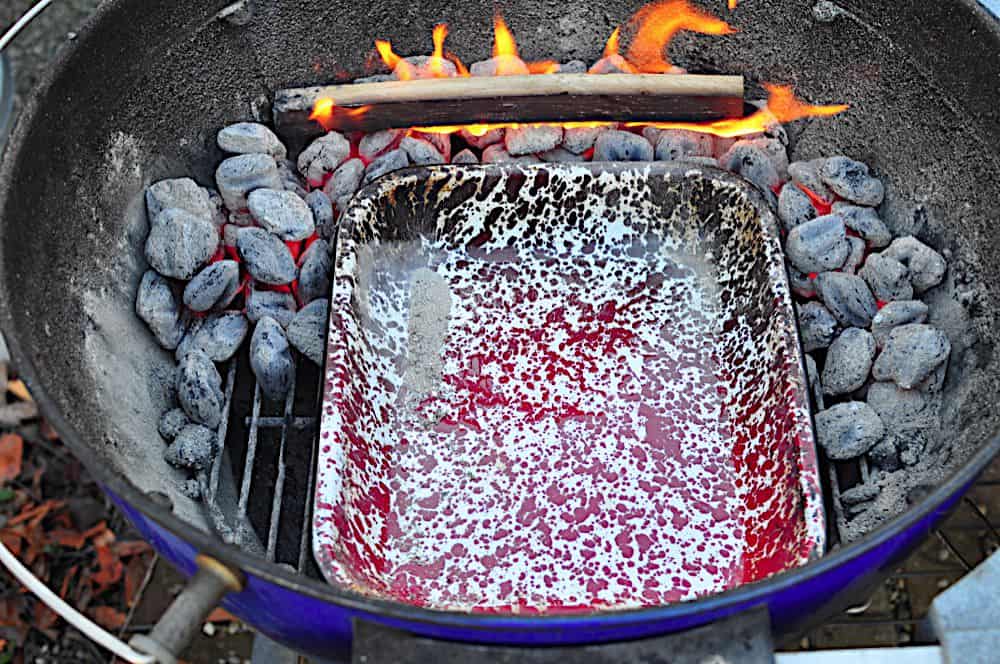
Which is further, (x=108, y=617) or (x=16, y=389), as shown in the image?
(x=16, y=389)

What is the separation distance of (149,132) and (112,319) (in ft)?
1.02

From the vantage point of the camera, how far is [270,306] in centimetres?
157

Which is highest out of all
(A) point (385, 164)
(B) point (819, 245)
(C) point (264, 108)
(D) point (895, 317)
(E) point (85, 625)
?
(C) point (264, 108)

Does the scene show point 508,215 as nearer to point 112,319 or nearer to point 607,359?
point 607,359

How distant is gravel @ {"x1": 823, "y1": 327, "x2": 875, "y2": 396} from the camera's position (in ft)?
4.87

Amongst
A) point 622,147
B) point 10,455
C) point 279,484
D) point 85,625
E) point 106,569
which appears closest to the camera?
point 85,625

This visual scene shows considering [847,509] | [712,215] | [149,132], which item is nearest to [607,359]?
[712,215]

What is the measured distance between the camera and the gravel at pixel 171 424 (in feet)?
4.75

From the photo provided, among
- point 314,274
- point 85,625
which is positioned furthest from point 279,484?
point 85,625

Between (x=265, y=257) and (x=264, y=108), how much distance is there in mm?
339

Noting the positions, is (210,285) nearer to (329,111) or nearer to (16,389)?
(329,111)

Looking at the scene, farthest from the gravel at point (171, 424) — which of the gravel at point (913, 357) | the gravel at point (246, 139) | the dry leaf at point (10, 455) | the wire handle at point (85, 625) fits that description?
the gravel at point (913, 357)

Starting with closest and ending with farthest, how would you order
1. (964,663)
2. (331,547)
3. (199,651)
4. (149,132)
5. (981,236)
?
(331,547) < (964,663) < (981,236) < (149,132) < (199,651)

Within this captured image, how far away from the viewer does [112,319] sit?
1.46m
